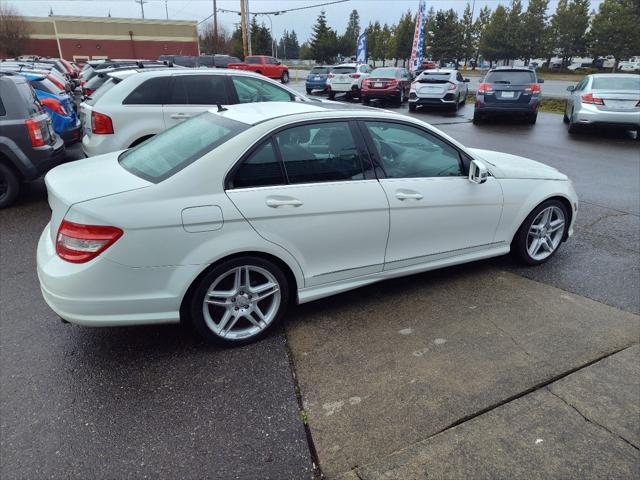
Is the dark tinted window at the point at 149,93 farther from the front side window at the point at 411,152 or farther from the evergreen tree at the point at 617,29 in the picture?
the evergreen tree at the point at 617,29

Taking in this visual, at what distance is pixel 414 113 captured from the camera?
1666cm

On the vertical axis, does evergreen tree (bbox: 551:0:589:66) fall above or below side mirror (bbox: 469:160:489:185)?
above

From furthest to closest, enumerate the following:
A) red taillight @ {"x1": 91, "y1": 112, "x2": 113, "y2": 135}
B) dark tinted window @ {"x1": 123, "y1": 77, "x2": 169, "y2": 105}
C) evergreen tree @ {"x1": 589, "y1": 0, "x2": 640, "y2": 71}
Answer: evergreen tree @ {"x1": 589, "y1": 0, "x2": 640, "y2": 71}
dark tinted window @ {"x1": 123, "y1": 77, "x2": 169, "y2": 105}
red taillight @ {"x1": 91, "y1": 112, "x2": 113, "y2": 135}

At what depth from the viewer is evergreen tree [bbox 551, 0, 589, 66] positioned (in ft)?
190

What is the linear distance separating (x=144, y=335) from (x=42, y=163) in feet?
13.3

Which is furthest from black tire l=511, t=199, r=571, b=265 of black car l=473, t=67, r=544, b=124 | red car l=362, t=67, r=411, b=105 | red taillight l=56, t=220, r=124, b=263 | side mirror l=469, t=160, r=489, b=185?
red car l=362, t=67, r=411, b=105

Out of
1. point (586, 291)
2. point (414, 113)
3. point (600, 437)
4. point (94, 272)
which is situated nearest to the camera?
point (600, 437)

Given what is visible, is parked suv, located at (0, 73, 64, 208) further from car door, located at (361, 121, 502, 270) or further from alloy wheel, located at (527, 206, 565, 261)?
alloy wheel, located at (527, 206, 565, 261)

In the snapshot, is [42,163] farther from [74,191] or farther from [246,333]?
[246,333]

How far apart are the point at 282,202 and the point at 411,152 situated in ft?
4.22

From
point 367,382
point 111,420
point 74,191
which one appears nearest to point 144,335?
point 111,420

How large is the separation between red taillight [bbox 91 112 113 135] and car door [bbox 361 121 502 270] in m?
4.18

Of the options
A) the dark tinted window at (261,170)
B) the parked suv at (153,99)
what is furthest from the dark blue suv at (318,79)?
the dark tinted window at (261,170)

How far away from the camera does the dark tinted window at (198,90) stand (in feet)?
22.2
